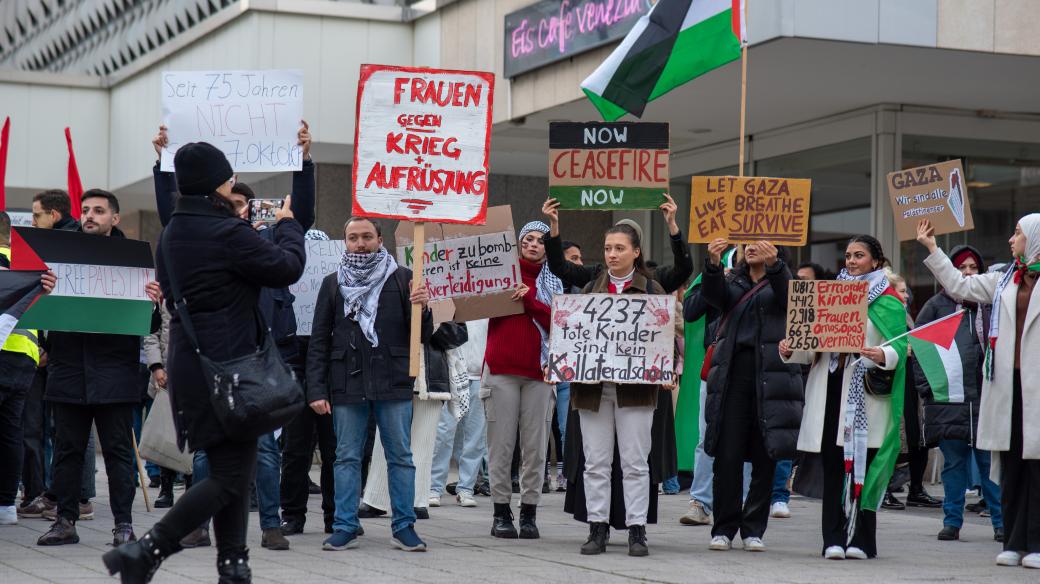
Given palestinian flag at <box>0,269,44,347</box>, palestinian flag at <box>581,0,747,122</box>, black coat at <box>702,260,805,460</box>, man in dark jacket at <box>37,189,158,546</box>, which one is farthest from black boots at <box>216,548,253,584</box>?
palestinian flag at <box>581,0,747,122</box>

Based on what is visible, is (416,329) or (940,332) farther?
(940,332)

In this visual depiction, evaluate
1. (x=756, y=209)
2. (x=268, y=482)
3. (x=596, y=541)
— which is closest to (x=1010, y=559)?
(x=596, y=541)

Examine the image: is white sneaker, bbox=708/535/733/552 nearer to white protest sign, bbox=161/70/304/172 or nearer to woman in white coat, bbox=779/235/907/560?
woman in white coat, bbox=779/235/907/560

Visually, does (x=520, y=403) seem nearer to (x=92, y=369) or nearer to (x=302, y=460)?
(x=302, y=460)

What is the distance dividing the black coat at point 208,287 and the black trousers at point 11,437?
11.8 feet

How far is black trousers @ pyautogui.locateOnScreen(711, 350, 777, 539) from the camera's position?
8.77m

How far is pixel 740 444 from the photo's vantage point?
345 inches

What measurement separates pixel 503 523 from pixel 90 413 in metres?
2.67

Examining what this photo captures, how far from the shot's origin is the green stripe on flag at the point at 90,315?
874 centimetres

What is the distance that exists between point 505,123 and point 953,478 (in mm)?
7810

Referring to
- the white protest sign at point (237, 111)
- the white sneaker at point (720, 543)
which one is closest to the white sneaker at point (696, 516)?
the white sneaker at point (720, 543)

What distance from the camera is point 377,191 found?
8930mm

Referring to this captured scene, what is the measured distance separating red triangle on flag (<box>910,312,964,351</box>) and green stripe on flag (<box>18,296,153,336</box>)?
185 inches

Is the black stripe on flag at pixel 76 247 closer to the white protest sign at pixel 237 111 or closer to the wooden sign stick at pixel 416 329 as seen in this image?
the white protest sign at pixel 237 111
